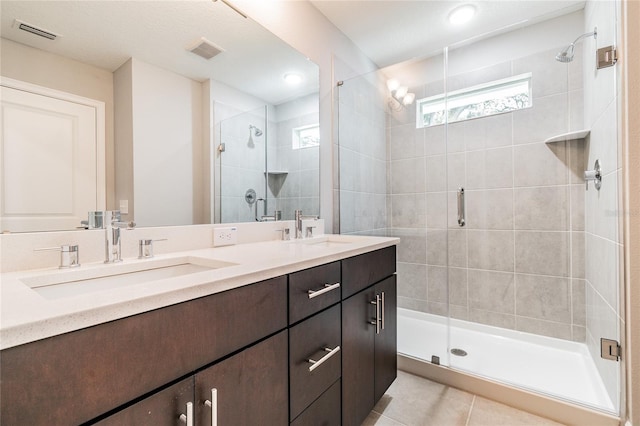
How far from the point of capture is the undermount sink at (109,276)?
769 mm

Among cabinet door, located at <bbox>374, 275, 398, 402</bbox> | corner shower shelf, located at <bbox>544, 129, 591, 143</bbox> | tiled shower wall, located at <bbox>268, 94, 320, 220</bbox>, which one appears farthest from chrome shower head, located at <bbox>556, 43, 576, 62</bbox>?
cabinet door, located at <bbox>374, 275, 398, 402</bbox>

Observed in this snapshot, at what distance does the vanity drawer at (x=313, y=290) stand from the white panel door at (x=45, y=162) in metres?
0.72

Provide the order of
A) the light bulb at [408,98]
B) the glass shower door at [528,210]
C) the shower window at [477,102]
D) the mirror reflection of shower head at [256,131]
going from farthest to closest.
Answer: the light bulb at [408,98] < the shower window at [477,102] < the glass shower door at [528,210] < the mirror reflection of shower head at [256,131]

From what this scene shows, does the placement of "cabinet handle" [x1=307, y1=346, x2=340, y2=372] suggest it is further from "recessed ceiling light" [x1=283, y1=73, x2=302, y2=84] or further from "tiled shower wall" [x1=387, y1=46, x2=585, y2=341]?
"tiled shower wall" [x1=387, y1=46, x2=585, y2=341]

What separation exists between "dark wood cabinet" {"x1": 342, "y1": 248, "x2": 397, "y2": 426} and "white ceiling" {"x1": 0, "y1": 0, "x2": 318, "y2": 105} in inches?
43.5

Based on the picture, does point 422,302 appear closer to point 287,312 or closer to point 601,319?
point 601,319

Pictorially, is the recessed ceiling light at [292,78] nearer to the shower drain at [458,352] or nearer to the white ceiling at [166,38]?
the white ceiling at [166,38]

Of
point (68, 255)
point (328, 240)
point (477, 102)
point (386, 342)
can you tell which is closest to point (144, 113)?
point (68, 255)

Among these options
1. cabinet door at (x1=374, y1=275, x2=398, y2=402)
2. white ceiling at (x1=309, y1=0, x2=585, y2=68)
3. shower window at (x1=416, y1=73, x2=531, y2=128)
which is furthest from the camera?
shower window at (x1=416, y1=73, x2=531, y2=128)

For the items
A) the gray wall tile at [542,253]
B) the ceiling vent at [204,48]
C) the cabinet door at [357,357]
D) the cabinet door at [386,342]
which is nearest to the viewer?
the cabinet door at [357,357]

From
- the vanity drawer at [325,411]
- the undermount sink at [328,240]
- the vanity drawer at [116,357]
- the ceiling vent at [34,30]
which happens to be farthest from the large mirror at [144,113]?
the vanity drawer at [325,411]

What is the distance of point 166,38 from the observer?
1186mm

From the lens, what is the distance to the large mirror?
0.85 m

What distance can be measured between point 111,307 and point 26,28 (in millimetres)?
932
